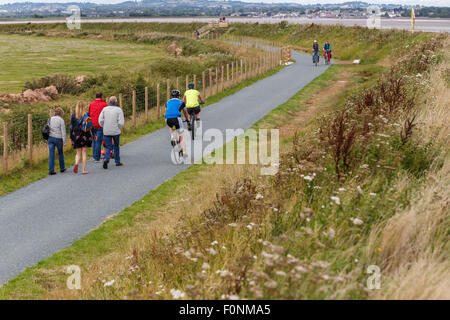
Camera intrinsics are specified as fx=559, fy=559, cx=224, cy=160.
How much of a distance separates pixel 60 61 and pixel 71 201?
1992 inches

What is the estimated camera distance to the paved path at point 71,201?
9555 millimetres

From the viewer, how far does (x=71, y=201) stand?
39.1ft

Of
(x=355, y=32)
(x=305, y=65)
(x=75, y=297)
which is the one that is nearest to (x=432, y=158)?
(x=75, y=297)

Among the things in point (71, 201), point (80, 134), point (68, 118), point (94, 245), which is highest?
point (80, 134)

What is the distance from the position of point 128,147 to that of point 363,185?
11.1m

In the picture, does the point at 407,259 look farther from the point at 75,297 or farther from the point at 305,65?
the point at 305,65

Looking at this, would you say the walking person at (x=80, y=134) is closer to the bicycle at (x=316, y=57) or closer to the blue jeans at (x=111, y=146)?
the blue jeans at (x=111, y=146)

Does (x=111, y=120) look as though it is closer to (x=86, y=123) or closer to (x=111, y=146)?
(x=86, y=123)

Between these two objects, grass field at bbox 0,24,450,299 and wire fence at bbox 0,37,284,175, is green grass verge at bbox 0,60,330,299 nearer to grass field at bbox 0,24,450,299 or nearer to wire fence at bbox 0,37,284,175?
grass field at bbox 0,24,450,299

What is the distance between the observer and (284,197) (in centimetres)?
785

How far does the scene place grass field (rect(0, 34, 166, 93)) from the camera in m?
46.2

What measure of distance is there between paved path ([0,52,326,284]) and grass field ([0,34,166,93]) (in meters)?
23.8

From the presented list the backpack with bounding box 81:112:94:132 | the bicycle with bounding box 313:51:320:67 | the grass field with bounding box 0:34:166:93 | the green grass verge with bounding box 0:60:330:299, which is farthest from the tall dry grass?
the bicycle with bounding box 313:51:320:67

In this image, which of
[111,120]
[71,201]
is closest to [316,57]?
[111,120]
